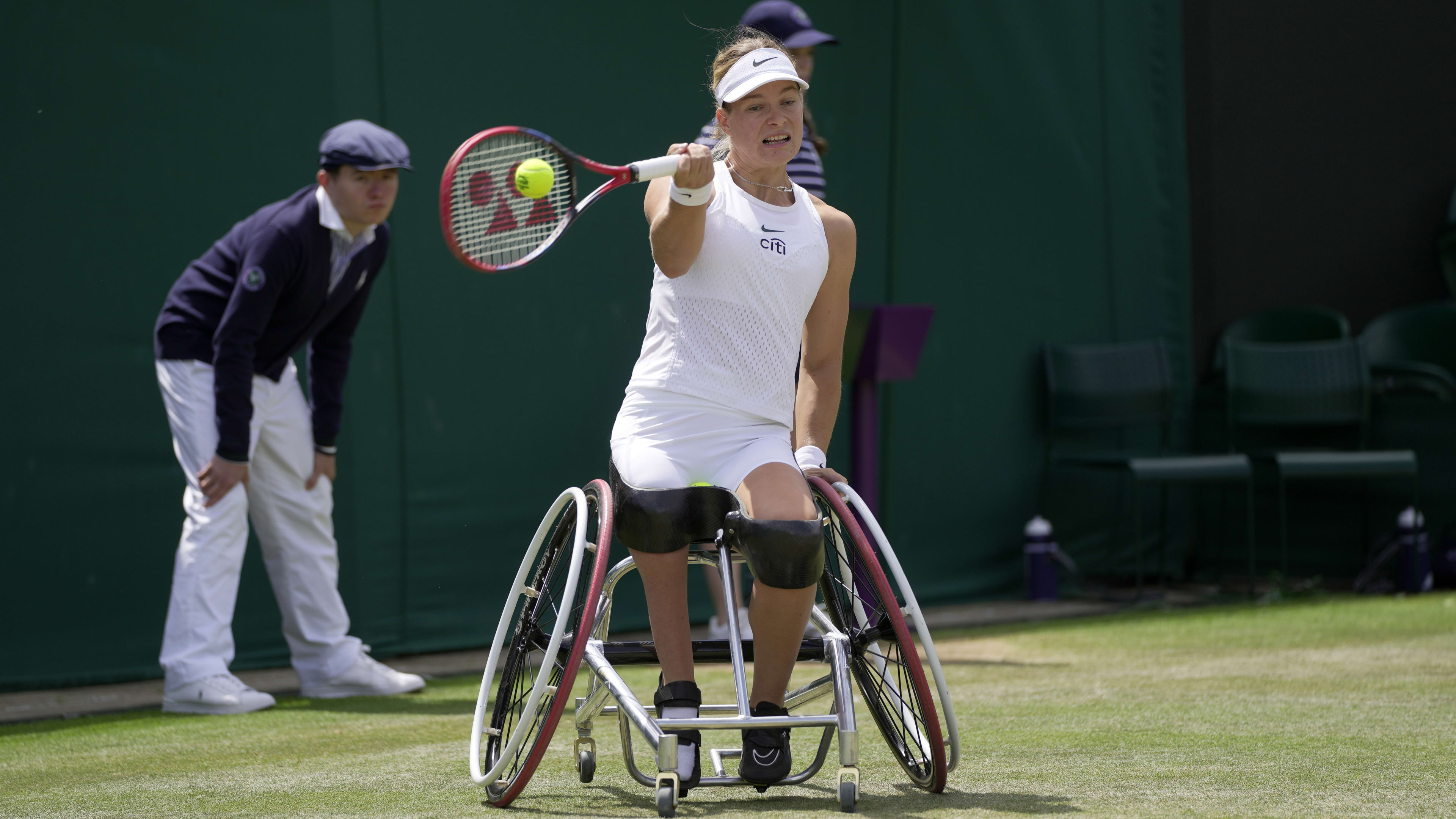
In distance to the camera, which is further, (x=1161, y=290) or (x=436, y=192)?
(x=1161, y=290)

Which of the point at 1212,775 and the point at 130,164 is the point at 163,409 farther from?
the point at 1212,775

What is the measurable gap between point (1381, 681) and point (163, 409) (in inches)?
140

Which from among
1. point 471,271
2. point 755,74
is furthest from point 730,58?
point 471,271

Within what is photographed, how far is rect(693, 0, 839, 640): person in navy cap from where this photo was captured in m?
4.25

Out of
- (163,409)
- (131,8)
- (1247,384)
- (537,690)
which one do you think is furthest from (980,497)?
(537,690)

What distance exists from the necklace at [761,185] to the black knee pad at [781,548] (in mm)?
613

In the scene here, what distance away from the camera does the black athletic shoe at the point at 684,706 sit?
2.62 meters

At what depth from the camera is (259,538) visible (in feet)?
14.6

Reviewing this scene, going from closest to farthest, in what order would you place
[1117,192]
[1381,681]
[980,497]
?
[1381,681], [980,497], [1117,192]

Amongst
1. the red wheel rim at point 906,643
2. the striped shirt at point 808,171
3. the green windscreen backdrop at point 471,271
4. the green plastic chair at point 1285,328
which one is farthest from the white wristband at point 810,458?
the green plastic chair at point 1285,328

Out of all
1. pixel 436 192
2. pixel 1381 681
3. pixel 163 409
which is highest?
pixel 436 192

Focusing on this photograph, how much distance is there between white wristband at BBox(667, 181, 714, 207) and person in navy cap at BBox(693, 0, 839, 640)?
128cm

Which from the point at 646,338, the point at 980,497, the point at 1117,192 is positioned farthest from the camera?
the point at 1117,192

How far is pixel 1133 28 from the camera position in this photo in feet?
24.0
